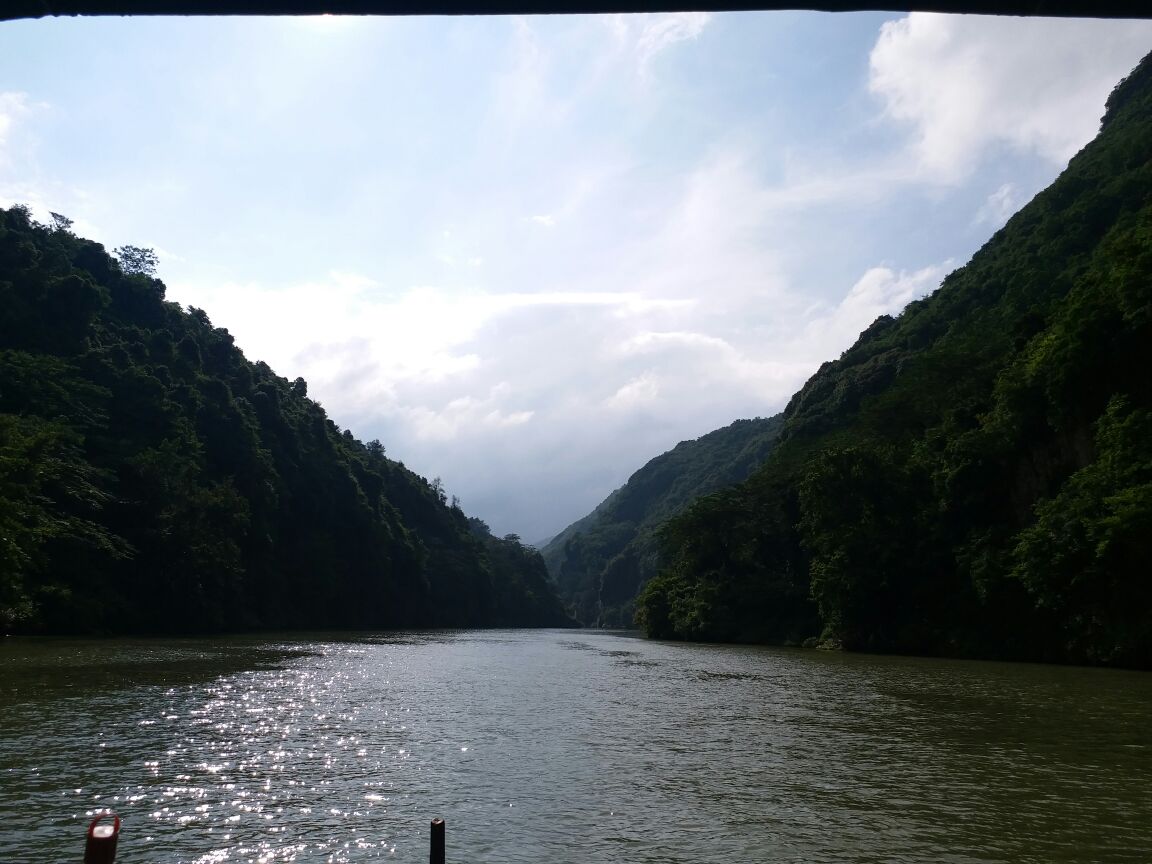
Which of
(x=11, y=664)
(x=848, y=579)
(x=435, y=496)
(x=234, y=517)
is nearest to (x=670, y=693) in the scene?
(x=11, y=664)

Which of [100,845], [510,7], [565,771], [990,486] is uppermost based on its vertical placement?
[990,486]

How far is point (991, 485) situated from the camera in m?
49.9

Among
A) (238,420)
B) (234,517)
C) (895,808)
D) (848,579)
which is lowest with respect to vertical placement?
(895,808)

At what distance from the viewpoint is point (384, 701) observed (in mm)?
23703

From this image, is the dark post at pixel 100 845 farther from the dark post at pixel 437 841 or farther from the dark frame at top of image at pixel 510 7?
the dark frame at top of image at pixel 510 7

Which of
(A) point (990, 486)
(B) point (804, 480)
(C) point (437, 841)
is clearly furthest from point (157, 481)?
(C) point (437, 841)

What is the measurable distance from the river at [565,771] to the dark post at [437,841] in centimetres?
439

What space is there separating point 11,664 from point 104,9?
31.1 metres

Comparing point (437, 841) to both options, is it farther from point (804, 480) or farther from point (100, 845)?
point (804, 480)

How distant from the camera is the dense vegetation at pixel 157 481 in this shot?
2009 inches

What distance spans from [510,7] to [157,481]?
67129mm

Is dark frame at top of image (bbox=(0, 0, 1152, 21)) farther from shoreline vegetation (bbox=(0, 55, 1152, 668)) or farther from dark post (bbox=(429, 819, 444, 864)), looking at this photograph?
shoreline vegetation (bbox=(0, 55, 1152, 668))

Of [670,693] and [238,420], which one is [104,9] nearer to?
[670,693]

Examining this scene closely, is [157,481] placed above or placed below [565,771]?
above
